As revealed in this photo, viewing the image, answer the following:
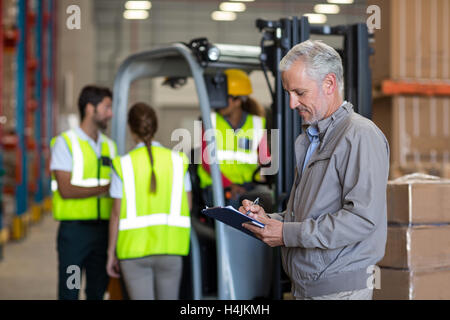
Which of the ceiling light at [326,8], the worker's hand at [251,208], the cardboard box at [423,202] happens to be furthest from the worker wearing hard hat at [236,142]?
the worker's hand at [251,208]

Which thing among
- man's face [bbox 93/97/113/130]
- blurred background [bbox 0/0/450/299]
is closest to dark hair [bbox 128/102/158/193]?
blurred background [bbox 0/0/450/299]

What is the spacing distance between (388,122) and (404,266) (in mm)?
4208

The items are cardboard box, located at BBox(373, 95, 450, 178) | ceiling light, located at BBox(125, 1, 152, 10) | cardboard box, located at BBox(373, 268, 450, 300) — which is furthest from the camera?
cardboard box, located at BBox(373, 95, 450, 178)

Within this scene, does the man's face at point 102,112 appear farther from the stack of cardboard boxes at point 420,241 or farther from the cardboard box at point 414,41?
the cardboard box at point 414,41

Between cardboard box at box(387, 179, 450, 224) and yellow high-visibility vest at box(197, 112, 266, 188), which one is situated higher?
yellow high-visibility vest at box(197, 112, 266, 188)

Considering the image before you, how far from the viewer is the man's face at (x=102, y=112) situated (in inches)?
154

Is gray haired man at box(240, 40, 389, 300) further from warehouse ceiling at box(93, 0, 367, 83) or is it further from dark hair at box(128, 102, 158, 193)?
warehouse ceiling at box(93, 0, 367, 83)

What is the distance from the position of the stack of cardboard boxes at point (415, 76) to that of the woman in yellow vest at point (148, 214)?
10.9 feet

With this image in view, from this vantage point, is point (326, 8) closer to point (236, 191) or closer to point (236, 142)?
point (236, 142)

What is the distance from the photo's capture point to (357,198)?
1.87 metres

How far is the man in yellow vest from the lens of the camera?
3814 mm

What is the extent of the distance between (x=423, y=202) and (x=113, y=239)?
169 cm

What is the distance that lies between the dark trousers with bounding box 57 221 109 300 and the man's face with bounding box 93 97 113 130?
0.60 m
